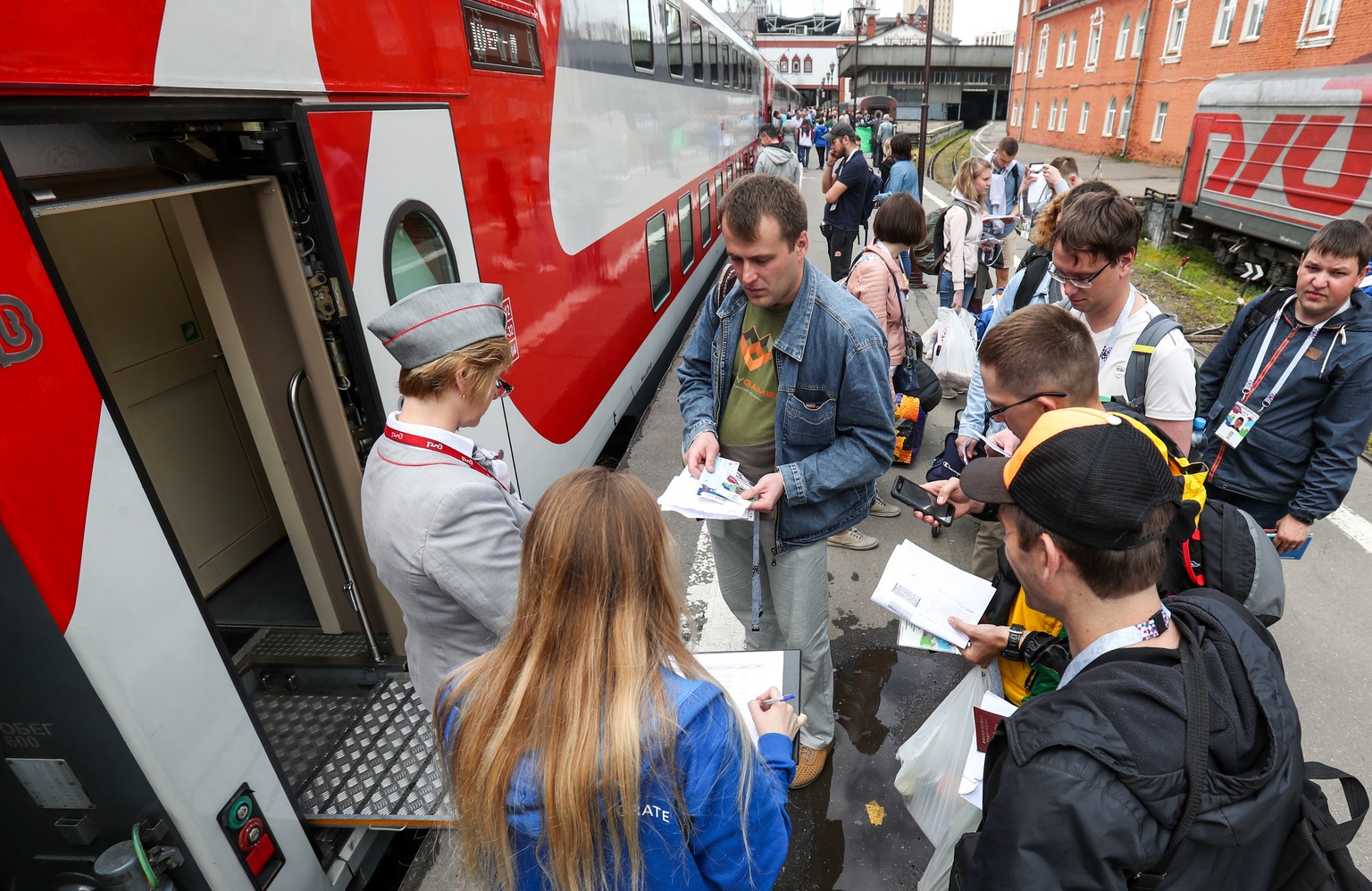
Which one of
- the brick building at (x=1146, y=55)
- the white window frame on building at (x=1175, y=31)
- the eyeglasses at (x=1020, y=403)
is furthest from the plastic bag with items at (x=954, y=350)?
the white window frame on building at (x=1175, y=31)

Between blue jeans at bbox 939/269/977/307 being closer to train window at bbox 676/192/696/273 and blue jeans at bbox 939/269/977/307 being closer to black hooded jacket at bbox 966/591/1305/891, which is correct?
train window at bbox 676/192/696/273

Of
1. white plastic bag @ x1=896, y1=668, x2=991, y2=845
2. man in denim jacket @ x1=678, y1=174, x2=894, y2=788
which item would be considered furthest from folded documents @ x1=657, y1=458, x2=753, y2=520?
white plastic bag @ x1=896, y1=668, x2=991, y2=845

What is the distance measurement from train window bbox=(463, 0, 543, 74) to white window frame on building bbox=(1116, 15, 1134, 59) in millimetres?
33668

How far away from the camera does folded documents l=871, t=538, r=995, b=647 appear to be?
2.32 m

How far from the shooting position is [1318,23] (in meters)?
17.6

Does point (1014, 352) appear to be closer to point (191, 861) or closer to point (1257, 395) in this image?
point (1257, 395)

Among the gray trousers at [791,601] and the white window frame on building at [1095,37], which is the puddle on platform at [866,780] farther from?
the white window frame on building at [1095,37]

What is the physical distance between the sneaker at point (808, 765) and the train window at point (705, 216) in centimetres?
806

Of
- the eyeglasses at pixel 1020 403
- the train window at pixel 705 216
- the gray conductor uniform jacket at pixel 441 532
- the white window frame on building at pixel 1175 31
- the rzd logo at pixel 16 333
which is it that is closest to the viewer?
the rzd logo at pixel 16 333

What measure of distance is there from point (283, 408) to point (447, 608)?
1485mm

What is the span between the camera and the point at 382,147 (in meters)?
2.44

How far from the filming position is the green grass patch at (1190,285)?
946 centimetres

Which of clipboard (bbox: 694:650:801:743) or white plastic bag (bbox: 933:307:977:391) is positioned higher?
clipboard (bbox: 694:650:801:743)

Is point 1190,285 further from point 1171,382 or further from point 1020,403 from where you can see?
point 1020,403
